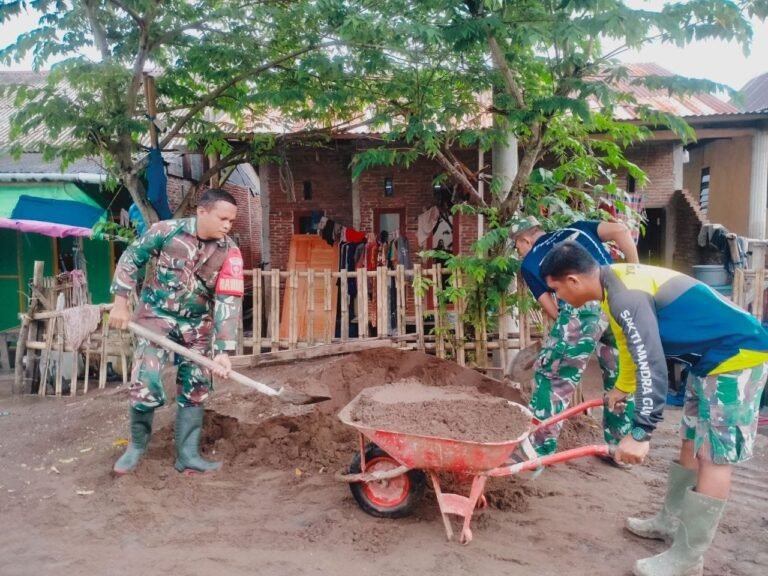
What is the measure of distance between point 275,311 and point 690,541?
490 centimetres

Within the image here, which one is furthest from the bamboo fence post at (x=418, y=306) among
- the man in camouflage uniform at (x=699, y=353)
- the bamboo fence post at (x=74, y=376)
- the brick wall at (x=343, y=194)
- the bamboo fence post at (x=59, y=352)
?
the bamboo fence post at (x=59, y=352)

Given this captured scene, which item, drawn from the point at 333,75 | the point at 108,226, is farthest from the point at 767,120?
the point at 108,226

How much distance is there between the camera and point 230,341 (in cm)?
418

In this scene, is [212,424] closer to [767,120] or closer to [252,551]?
[252,551]

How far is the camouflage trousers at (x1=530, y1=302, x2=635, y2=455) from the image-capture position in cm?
415

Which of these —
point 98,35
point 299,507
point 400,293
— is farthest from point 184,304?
point 98,35

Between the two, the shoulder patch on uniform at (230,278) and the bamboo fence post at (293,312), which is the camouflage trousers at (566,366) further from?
the bamboo fence post at (293,312)

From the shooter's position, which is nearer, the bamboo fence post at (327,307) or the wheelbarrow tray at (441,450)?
the wheelbarrow tray at (441,450)

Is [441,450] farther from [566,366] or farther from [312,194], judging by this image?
[312,194]

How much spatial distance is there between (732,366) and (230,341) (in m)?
3.03

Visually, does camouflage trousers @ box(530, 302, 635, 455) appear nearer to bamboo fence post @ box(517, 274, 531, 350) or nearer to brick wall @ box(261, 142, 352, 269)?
bamboo fence post @ box(517, 274, 531, 350)

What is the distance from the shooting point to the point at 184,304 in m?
4.31

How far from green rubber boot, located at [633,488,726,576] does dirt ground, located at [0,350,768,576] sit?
20 cm

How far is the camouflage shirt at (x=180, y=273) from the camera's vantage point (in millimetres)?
4227
